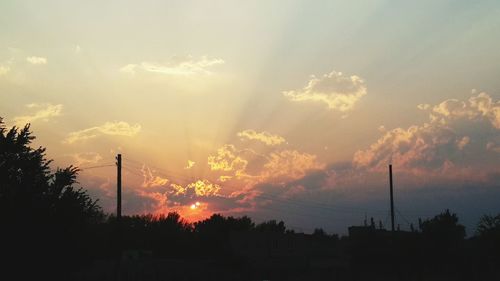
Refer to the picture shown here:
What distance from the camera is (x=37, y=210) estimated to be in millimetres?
19750

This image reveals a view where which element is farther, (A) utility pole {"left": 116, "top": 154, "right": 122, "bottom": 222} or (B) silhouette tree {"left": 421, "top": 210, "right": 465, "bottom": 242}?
(B) silhouette tree {"left": 421, "top": 210, "right": 465, "bottom": 242}

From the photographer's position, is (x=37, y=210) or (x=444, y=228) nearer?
(x=37, y=210)

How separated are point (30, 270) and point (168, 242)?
156ft

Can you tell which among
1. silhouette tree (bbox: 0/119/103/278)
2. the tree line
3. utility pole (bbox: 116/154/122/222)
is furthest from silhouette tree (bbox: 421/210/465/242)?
silhouette tree (bbox: 0/119/103/278)

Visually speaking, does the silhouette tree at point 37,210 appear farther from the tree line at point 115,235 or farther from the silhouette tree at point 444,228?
the silhouette tree at point 444,228

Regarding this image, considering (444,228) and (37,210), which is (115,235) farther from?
(444,228)

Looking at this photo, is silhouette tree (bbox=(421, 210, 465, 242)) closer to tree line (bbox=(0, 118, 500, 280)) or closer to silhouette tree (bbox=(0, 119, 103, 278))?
tree line (bbox=(0, 118, 500, 280))

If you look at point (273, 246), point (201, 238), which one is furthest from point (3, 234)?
point (201, 238)

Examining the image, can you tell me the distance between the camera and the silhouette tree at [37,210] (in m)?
19.1

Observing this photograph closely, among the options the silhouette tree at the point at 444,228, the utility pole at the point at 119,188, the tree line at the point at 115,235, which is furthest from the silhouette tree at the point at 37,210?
the silhouette tree at the point at 444,228

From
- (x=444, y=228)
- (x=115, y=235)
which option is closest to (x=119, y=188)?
(x=115, y=235)

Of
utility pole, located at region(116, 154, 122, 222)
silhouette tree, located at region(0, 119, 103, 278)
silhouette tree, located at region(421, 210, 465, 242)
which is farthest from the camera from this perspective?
silhouette tree, located at region(421, 210, 465, 242)

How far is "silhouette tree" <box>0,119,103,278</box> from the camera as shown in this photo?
753 inches

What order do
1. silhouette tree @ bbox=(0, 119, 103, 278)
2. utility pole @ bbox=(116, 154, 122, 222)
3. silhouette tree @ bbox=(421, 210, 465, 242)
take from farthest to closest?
1. silhouette tree @ bbox=(421, 210, 465, 242)
2. utility pole @ bbox=(116, 154, 122, 222)
3. silhouette tree @ bbox=(0, 119, 103, 278)
